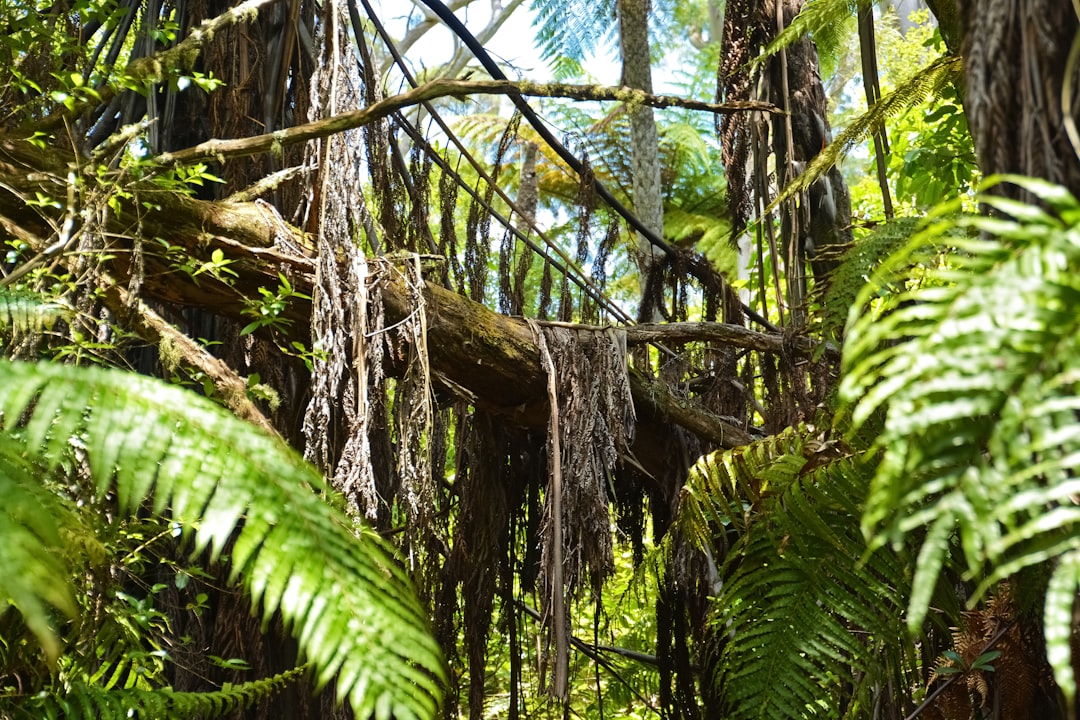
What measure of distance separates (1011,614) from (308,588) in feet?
3.69

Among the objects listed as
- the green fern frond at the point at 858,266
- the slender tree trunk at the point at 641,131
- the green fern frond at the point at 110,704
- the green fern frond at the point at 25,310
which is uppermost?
the slender tree trunk at the point at 641,131

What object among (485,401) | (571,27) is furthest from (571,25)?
(485,401)

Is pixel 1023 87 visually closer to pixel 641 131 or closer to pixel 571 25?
pixel 641 131

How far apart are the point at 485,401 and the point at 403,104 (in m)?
0.96

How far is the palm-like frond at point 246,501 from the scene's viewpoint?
2.50 feet

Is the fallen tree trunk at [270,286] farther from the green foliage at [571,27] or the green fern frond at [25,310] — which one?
the green foliage at [571,27]

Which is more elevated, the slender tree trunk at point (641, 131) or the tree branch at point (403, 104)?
the slender tree trunk at point (641, 131)

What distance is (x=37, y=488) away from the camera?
0.89 m

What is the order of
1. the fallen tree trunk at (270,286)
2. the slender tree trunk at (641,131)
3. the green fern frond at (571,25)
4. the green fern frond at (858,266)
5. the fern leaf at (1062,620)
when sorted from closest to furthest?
the fern leaf at (1062,620) → the green fern frond at (858,266) → the fallen tree trunk at (270,286) → the slender tree trunk at (641,131) → the green fern frond at (571,25)

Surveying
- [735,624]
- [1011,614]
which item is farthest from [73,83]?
[1011,614]

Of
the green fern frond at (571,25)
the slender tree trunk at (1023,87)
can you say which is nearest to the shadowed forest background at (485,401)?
the slender tree trunk at (1023,87)

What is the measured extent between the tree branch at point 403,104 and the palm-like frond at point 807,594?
2.50ft

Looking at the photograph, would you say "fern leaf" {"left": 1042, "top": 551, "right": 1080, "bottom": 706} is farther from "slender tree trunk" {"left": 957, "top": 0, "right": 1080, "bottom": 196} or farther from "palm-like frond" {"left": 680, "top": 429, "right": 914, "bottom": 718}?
"palm-like frond" {"left": 680, "top": 429, "right": 914, "bottom": 718}

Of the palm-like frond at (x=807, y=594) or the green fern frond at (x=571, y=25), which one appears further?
the green fern frond at (x=571, y=25)
